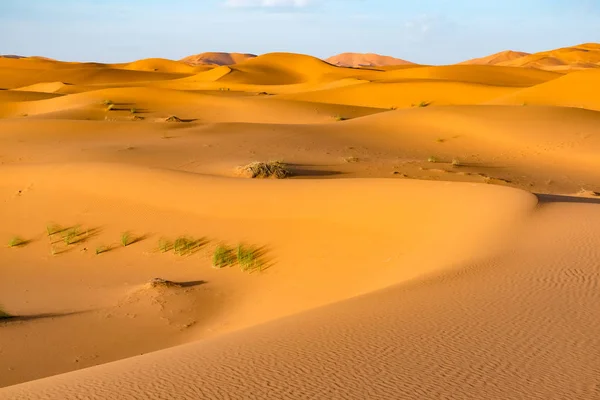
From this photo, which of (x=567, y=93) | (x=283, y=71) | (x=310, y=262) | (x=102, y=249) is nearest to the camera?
(x=310, y=262)

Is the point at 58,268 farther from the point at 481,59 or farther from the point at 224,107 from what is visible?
the point at 481,59

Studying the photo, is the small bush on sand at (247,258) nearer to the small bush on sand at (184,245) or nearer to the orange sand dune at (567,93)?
the small bush on sand at (184,245)

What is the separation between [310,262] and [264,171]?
5235 millimetres

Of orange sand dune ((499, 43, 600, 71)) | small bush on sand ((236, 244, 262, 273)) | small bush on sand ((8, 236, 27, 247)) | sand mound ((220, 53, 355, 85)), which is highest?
orange sand dune ((499, 43, 600, 71))

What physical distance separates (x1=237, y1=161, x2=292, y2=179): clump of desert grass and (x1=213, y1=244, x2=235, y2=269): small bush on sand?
421 cm

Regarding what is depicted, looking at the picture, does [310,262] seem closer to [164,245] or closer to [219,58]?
[164,245]

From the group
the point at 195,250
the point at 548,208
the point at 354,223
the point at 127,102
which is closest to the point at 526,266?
the point at 548,208

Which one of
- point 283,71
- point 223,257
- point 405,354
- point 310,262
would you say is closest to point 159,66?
point 283,71

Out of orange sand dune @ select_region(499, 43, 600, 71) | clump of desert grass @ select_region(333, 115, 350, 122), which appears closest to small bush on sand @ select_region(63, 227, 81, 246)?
clump of desert grass @ select_region(333, 115, 350, 122)

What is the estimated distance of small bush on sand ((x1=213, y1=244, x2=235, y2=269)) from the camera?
9156 mm

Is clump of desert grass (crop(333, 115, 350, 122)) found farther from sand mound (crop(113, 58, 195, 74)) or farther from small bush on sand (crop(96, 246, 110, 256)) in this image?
sand mound (crop(113, 58, 195, 74))

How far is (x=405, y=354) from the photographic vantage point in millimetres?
3924

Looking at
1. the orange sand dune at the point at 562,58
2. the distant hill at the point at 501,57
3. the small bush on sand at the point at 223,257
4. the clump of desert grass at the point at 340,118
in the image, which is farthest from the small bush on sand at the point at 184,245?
the distant hill at the point at 501,57

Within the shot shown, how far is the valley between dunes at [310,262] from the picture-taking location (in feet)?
12.3
